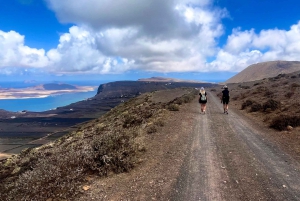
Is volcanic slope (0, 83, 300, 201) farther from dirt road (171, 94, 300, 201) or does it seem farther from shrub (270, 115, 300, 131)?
shrub (270, 115, 300, 131)

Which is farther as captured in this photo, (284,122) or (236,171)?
(284,122)

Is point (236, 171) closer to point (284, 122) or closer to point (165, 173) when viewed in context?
point (165, 173)

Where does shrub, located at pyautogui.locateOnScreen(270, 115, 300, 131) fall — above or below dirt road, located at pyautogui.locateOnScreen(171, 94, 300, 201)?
above

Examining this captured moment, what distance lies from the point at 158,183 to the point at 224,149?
4.75 meters

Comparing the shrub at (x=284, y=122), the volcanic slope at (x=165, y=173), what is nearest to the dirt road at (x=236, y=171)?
the volcanic slope at (x=165, y=173)

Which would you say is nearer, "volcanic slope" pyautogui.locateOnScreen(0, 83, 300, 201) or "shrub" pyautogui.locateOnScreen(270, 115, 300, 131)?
"volcanic slope" pyautogui.locateOnScreen(0, 83, 300, 201)

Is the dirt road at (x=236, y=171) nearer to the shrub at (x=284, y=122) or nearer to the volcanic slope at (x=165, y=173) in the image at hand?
the volcanic slope at (x=165, y=173)

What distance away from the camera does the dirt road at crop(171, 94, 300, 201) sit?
6730 millimetres

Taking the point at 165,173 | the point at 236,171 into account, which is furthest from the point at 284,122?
the point at 165,173

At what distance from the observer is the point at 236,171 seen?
27.3 feet

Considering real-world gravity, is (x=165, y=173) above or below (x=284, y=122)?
below

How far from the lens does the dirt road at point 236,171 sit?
6.73 metres

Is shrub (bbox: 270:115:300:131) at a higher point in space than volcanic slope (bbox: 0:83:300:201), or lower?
higher

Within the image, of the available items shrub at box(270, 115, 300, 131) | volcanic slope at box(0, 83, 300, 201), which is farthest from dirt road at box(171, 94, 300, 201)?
shrub at box(270, 115, 300, 131)
